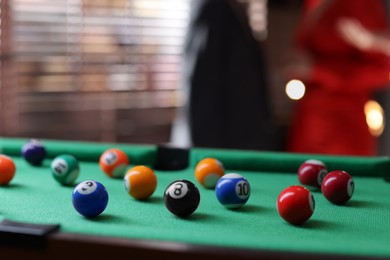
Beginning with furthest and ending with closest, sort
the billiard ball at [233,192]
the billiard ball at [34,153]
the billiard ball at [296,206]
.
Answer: the billiard ball at [34,153] < the billiard ball at [233,192] < the billiard ball at [296,206]

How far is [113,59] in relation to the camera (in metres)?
3.47

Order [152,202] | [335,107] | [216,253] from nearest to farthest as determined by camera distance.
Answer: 1. [216,253]
2. [152,202]
3. [335,107]

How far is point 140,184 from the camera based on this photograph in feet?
4.60

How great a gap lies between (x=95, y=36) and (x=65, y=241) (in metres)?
2.54

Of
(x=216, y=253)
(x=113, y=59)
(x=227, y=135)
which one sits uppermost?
(x=113, y=59)

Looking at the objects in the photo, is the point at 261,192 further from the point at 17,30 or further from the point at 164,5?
the point at 164,5

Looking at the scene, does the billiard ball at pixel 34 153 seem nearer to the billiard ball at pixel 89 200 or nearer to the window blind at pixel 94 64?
the billiard ball at pixel 89 200

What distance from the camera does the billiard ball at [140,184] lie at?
140 cm

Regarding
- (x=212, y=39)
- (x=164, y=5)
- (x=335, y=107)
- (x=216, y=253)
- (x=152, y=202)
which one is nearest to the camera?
(x=216, y=253)

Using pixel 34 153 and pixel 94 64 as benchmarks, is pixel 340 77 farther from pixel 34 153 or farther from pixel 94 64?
pixel 34 153

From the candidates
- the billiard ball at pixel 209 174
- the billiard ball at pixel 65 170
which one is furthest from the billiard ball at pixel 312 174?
the billiard ball at pixel 65 170

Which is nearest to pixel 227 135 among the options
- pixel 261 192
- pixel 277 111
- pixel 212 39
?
pixel 212 39

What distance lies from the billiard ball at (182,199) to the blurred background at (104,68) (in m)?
1.96

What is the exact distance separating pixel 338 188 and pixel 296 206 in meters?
0.24
